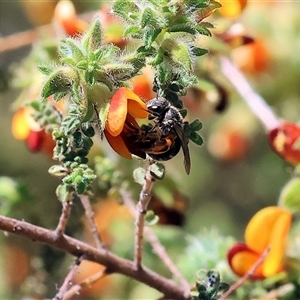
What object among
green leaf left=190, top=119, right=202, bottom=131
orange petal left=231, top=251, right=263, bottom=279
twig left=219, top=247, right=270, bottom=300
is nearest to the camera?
green leaf left=190, top=119, right=202, bottom=131

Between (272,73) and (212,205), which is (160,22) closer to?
(272,73)

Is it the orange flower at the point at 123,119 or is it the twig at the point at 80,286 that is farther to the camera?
the twig at the point at 80,286

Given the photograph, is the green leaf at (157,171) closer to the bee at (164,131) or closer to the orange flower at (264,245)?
the bee at (164,131)

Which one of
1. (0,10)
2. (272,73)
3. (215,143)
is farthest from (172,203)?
(0,10)

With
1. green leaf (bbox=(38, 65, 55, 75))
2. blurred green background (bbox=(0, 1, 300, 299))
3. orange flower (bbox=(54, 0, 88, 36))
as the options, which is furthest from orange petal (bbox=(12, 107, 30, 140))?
green leaf (bbox=(38, 65, 55, 75))

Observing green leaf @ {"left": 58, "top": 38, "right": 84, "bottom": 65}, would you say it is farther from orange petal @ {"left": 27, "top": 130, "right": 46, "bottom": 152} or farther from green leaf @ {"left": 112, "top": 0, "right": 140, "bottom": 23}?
orange petal @ {"left": 27, "top": 130, "right": 46, "bottom": 152}

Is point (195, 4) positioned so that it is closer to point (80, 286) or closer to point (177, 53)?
point (177, 53)

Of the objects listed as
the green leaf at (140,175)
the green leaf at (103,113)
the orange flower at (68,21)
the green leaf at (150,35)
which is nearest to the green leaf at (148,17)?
the green leaf at (150,35)
